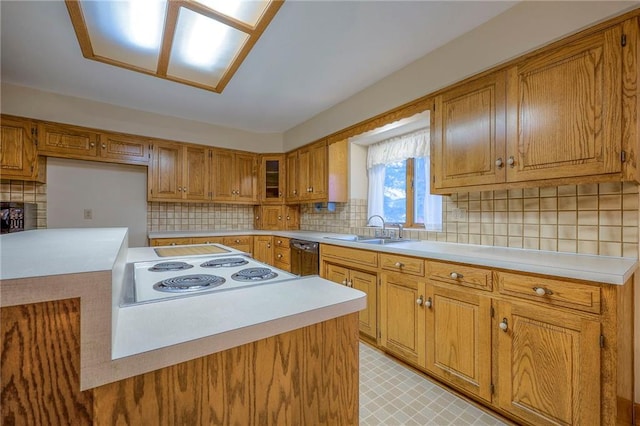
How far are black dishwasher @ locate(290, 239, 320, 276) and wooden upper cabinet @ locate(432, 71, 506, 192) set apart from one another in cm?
135

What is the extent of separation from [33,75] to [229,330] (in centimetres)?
340

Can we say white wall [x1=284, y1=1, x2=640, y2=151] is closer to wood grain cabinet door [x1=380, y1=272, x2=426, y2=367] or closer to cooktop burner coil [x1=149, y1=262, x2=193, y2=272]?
wood grain cabinet door [x1=380, y1=272, x2=426, y2=367]

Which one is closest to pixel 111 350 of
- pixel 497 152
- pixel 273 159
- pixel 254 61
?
pixel 497 152

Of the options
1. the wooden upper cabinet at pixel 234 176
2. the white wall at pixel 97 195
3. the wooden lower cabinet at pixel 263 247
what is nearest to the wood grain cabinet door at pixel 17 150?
the white wall at pixel 97 195

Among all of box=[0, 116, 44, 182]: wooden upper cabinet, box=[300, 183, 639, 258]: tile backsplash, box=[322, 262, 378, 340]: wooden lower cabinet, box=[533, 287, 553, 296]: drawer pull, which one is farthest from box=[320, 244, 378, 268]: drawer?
box=[0, 116, 44, 182]: wooden upper cabinet

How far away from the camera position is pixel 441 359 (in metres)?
1.73

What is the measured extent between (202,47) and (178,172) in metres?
1.97

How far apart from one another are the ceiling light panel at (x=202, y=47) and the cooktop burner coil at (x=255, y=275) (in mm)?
1542

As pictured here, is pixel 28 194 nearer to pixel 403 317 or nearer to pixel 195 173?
pixel 195 173

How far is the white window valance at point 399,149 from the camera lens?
264cm

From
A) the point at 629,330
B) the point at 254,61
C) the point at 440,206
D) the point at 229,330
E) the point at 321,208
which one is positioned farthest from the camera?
the point at 321,208

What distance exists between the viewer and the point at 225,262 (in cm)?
137

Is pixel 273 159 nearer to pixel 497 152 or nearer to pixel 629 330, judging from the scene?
pixel 497 152

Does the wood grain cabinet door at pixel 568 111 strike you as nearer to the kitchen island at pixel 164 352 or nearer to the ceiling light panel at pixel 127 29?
the kitchen island at pixel 164 352
